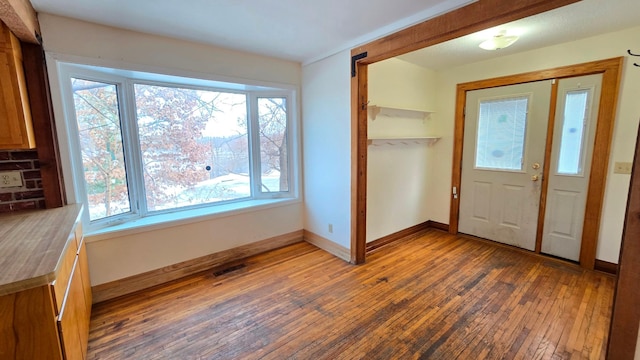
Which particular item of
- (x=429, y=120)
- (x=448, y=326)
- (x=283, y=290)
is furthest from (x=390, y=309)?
(x=429, y=120)

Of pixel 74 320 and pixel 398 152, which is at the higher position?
pixel 398 152

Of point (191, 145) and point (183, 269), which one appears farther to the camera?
point (191, 145)

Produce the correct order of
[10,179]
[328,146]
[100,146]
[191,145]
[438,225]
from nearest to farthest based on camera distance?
[10,179] < [100,146] < [191,145] < [328,146] < [438,225]

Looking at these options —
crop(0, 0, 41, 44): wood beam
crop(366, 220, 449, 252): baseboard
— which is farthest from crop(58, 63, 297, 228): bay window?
crop(366, 220, 449, 252): baseboard

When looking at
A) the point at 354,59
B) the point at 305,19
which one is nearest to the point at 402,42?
the point at 354,59

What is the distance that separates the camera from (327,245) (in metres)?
3.30

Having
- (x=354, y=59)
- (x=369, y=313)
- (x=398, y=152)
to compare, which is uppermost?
(x=354, y=59)

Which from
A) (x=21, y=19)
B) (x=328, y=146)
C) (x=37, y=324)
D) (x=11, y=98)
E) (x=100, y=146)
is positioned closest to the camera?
(x=37, y=324)

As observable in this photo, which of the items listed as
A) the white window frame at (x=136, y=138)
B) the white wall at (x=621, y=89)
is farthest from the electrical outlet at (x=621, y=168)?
the white window frame at (x=136, y=138)

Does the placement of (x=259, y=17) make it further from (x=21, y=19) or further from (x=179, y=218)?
(x=179, y=218)

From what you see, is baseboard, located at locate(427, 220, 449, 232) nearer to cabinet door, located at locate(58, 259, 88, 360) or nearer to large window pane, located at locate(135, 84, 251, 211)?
large window pane, located at locate(135, 84, 251, 211)

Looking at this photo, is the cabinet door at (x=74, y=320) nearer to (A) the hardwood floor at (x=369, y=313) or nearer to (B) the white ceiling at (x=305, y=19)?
(A) the hardwood floor at (x=369, y=313)

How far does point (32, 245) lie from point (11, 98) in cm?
107

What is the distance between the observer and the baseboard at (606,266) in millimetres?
2641
